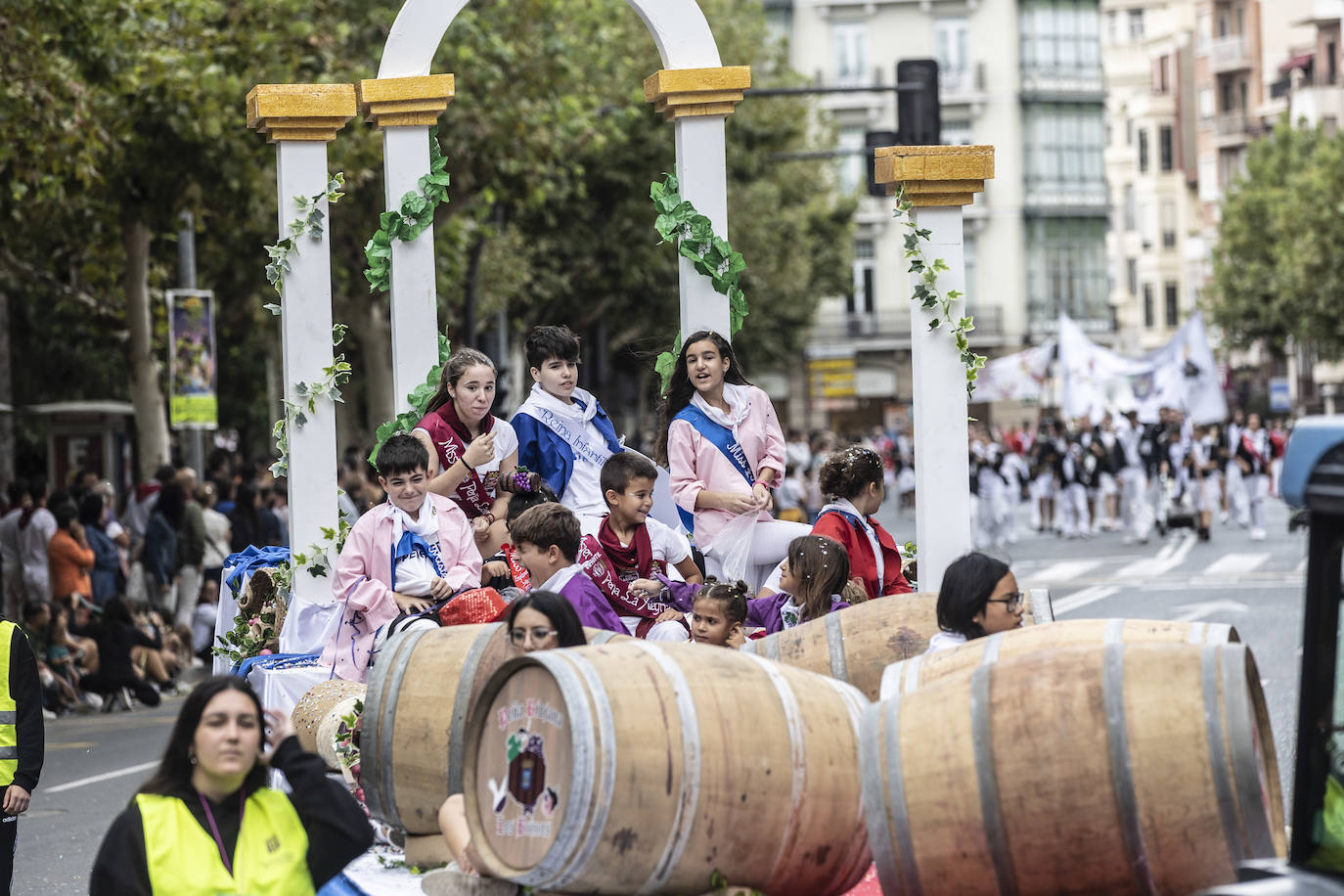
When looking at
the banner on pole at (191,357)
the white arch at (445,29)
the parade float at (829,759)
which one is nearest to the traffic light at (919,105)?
the banner on pole at (191,357)

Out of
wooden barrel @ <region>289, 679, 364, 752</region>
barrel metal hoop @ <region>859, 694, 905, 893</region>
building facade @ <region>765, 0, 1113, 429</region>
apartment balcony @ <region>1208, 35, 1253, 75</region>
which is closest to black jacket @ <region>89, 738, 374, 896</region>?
barrel metal hoop @ <region>859, 694, 905, 893</region>

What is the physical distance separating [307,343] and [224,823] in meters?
5.04

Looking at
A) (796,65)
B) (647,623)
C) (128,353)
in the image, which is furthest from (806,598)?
(796,65)

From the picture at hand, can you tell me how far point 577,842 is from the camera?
17.4 ft

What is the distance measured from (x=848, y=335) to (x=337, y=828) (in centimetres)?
7032

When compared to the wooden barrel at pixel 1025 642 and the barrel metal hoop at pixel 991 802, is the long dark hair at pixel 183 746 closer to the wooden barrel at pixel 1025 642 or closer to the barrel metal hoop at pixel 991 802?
the barrel metal hoop at pixel 991 802

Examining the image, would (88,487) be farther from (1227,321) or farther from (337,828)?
(1227,321)

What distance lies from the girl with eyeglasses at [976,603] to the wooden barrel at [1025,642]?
309 mm

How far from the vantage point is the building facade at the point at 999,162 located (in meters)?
73.4

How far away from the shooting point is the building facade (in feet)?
241

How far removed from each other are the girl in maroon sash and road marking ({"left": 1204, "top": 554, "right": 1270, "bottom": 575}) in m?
16.7

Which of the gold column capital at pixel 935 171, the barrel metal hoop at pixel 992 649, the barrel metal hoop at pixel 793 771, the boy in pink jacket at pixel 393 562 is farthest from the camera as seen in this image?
the gold column capital at pixel 935 171

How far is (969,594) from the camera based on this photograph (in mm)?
6242

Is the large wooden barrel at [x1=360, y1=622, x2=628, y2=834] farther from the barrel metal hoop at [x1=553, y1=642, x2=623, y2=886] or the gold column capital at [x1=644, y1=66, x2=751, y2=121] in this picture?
the gold column capital at [x1=644, y1=66, x2=751, y2=121]
